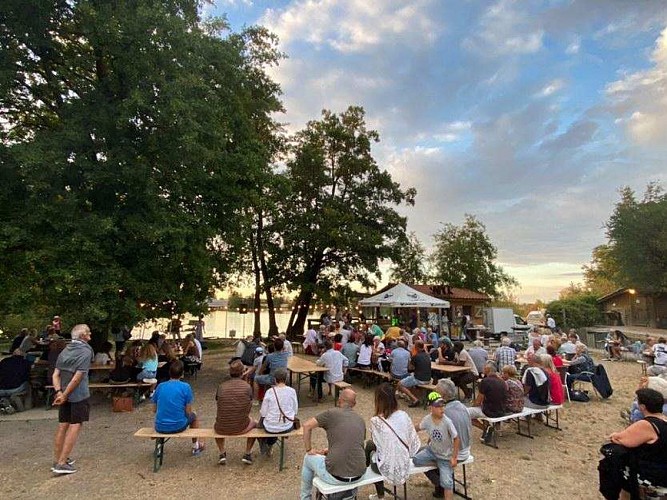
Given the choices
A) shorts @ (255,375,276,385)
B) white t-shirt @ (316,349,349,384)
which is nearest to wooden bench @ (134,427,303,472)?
shorts @ (255,375,276,385)

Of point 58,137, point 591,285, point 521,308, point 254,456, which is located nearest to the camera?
point 254,456

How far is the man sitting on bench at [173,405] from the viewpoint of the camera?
5016mm

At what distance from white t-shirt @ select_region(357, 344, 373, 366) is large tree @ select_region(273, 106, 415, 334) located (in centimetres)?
1059

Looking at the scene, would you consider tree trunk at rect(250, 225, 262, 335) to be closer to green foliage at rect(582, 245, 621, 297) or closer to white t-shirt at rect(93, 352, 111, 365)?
white t-shirt at rect(93, 352, 111, 365)

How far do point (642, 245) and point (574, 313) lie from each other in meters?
6.90

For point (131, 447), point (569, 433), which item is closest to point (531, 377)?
point (569, 433)

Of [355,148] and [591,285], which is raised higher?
[355,148]

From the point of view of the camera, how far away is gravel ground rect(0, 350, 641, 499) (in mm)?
4449

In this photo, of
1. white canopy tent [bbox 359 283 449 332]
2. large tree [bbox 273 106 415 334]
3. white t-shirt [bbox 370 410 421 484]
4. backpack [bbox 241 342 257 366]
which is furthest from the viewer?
large tree [bbox 273 106 415 334]

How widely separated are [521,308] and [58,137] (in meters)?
70.9

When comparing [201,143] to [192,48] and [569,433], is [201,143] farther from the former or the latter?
[569,433]

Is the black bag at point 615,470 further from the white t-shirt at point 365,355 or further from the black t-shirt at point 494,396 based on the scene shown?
the white t-shirt at point 365,355

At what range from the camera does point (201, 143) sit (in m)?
9.85

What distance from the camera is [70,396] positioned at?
191 inches
